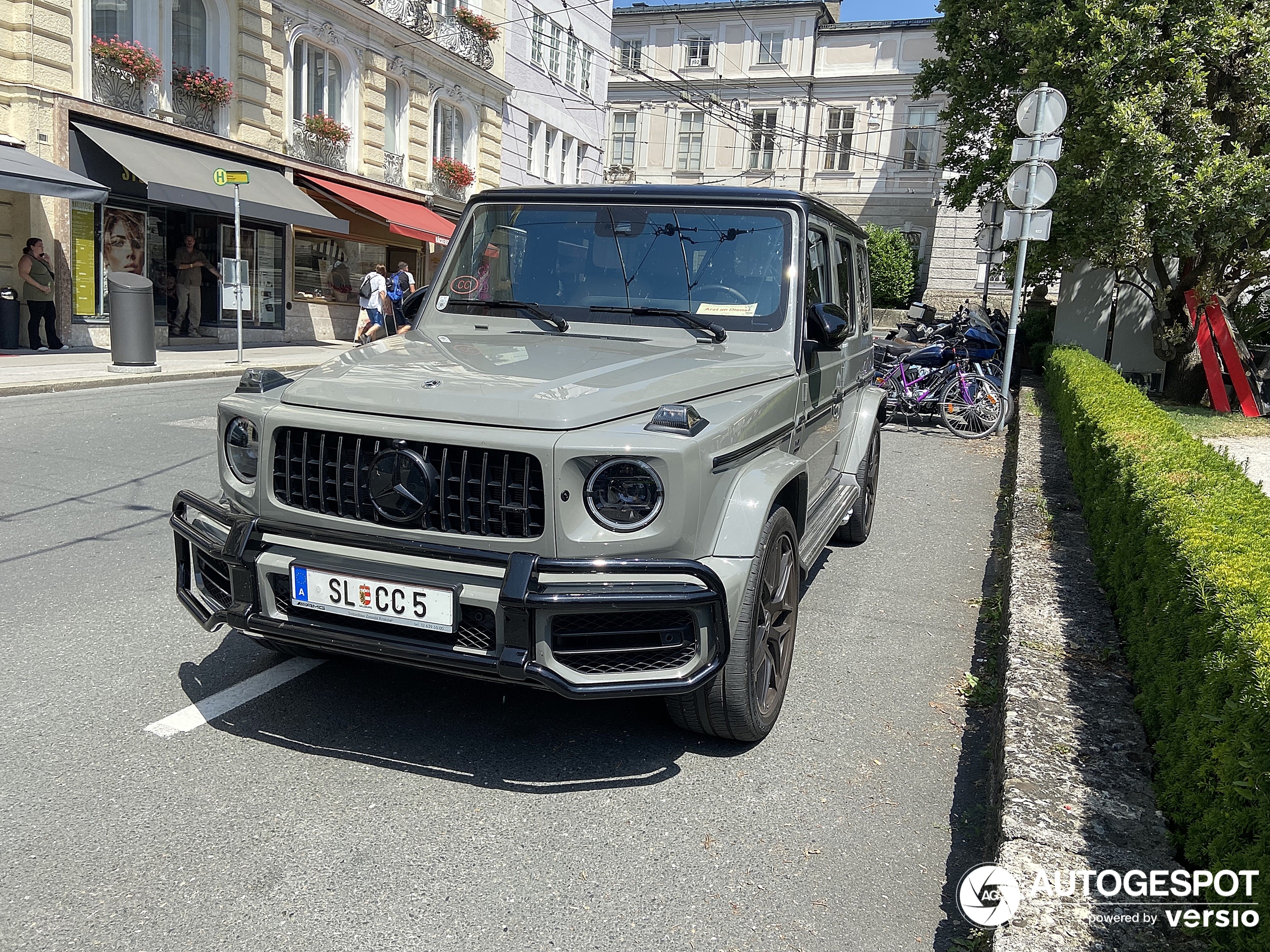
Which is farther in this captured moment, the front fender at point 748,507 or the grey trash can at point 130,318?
the grey trash can at point 130,318

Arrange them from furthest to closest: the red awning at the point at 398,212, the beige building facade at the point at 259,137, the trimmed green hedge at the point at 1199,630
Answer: the red awning at the point at 398,212 < the beige building facade at the point at 259,137 < the trimmed green hedge at the point at 1199,630

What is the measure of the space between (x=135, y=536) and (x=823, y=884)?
15.0 ft

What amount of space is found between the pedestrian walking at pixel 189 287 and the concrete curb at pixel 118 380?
397cm

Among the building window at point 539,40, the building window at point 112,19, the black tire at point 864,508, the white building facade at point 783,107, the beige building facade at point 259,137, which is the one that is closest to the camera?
the black tire at point 864,508

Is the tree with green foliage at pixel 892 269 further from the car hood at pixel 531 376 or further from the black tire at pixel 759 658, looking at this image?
the black tire at pixel 759 658

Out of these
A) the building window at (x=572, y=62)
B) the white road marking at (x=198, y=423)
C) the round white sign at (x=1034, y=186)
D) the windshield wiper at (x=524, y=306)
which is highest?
the building window at (x=572, y=62)

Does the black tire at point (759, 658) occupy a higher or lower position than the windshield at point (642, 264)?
lower

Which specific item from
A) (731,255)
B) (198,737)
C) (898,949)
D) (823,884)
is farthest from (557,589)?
(731,255)

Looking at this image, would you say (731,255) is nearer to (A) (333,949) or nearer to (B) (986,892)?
(B) (986,892)

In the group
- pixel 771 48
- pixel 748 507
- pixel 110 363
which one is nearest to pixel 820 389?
pixel 748 507

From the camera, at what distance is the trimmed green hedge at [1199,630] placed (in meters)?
2.22

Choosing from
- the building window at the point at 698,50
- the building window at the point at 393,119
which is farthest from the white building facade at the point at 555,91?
the building window at the point at 698,50

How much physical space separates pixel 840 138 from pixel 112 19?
36.4 meters

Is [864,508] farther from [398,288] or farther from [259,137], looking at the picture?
[259,137]
